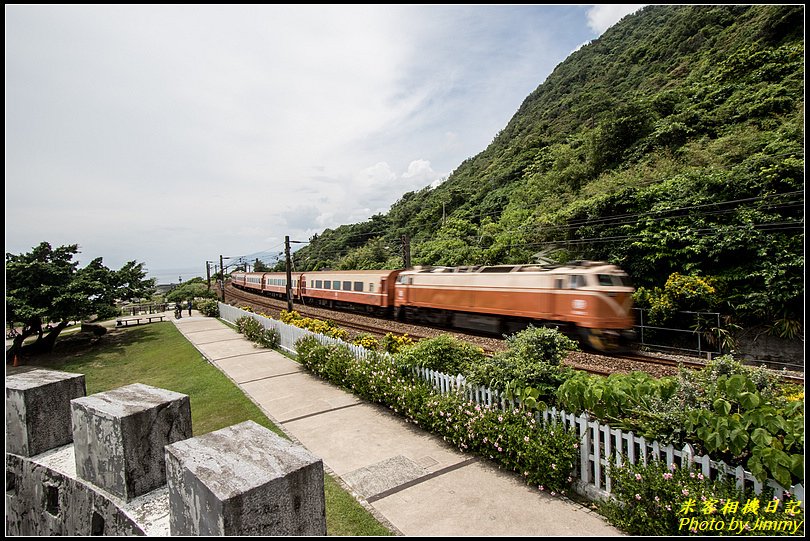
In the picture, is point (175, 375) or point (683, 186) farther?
point (683, 186)

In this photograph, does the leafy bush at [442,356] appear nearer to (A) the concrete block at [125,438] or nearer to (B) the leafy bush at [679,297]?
(A) the concrete block at [125,438]

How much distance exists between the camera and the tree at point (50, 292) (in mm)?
15922

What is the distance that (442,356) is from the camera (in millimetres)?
7223

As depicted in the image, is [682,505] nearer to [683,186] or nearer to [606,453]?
[606,453]

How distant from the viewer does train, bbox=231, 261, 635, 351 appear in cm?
1175

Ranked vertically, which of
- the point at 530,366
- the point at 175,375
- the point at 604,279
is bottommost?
the point at 175,375

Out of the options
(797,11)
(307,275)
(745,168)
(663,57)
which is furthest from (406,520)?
(663,57)

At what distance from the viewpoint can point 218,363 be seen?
12.4 metres

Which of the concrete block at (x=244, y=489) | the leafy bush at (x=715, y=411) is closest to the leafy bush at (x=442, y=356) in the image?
the leafy bush at (x=715, y=411)

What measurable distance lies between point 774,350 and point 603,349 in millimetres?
7763

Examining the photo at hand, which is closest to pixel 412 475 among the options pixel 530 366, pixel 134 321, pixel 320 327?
pixel 530 366

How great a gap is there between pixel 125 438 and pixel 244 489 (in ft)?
4.55

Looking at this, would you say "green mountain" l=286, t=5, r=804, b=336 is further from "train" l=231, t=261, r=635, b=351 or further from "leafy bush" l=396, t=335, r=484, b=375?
"leafy bush" l=396, t=335, r=484, b=375

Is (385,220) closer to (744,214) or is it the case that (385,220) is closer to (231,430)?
(744,214)
